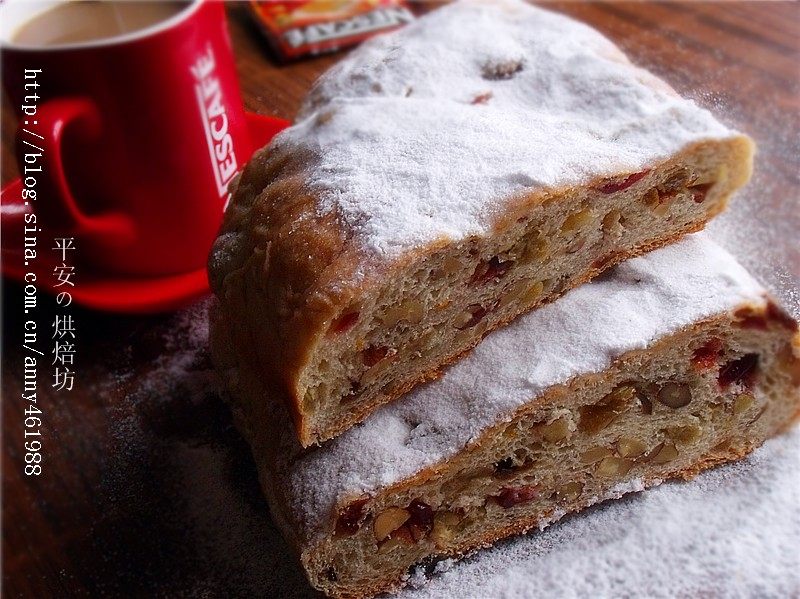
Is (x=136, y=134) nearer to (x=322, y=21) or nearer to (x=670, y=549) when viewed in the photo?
(x=322, y=21)

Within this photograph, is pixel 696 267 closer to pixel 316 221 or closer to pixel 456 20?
pixel 316 221

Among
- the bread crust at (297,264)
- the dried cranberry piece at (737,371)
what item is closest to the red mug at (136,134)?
the bread crust at (297,264)

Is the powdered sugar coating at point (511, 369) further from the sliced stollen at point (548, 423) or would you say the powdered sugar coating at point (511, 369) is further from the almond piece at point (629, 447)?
the almond piece at point (629, 447)

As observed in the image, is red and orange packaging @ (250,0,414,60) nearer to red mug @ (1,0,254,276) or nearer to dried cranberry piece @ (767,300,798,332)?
red mug @ (1,0,254,276)

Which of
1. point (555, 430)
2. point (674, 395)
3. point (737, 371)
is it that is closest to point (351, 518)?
point (555, 430)

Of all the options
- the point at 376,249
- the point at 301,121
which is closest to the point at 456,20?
the point at 301,121

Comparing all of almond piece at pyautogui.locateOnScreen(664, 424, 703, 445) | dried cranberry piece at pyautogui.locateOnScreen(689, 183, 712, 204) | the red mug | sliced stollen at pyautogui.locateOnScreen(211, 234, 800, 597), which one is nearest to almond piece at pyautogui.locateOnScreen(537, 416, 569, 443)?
sliced stollen at pyautogui.locateOnScreen(211, 234, 800, 597)
